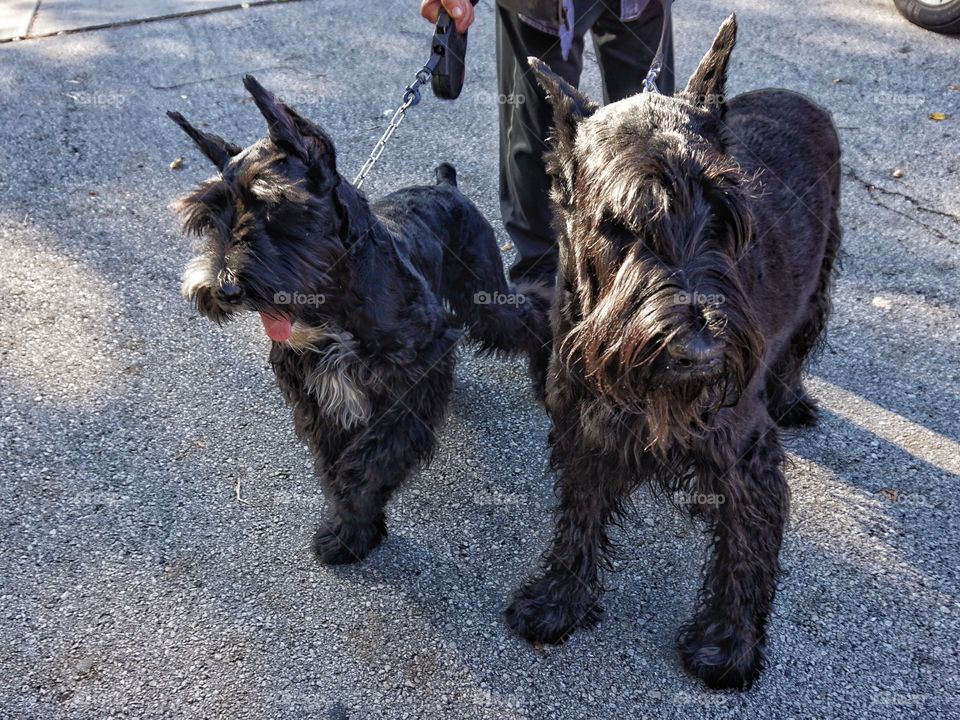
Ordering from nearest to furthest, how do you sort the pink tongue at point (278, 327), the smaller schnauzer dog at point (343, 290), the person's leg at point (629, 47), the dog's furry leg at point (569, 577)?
the smaller schnauzer dog at point (343, 290), the pink tongue at point (278, 327), the dog's furry leg at point (569, 577), the person's leg at point (629, 47)

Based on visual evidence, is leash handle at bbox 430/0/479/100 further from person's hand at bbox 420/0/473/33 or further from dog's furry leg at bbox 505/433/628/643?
dog's furry leg at bbox 505/433/628/643

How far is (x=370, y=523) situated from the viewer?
3104 millimetres

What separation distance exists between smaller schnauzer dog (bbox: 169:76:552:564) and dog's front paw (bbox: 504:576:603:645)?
2.02ft

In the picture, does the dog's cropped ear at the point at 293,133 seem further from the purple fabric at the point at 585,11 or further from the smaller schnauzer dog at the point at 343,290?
the purple fabric at the point at 585,11

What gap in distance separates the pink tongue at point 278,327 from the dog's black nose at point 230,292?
20cm

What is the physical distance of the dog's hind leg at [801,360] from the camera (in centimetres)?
333

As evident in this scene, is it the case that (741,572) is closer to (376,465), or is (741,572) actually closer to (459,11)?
(376,465)

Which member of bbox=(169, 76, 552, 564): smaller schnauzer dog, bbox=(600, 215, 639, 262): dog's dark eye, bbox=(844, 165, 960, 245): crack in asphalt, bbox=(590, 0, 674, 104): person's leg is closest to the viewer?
bbox=(600, 215, 639, 262): dog's dark eye

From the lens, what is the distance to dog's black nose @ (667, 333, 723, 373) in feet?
6.63

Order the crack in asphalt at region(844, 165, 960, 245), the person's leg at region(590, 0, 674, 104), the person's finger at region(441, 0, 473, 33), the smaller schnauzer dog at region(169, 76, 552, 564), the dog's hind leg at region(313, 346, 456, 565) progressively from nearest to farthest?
the smaller schnauzer dog at region(169, 76, 552, 564), the dog's hind leg at region(313, 346, 456, 565), the person's finger at region(441, 0, 473, 33), the person's leg at region(590, 0, 674, 104), the crack in asphalt at region(844, 165, 960, 245)

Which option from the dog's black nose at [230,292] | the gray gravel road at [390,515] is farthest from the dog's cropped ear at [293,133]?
the gray gravel road at [390,515]

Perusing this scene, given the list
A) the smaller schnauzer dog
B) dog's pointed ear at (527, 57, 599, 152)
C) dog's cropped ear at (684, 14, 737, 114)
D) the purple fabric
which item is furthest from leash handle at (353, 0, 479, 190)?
dog's cropped ear at (684, 14, 737, 114)

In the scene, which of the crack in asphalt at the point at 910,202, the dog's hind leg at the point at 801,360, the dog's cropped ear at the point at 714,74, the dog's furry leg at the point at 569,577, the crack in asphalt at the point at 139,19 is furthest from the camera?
the crack in asphalt at the point at 139,19

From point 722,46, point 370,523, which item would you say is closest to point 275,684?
point 370,523
